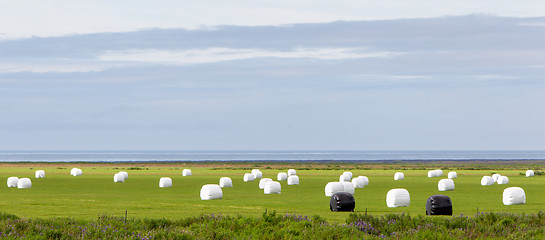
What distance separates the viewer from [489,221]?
1063 inches

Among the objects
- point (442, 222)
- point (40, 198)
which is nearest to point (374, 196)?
point (40, 198)

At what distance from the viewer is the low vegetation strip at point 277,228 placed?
23953 millimetres

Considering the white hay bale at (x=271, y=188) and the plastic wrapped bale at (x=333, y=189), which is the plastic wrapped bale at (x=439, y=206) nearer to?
the plastic wrapped bale at (x=333, y=189)

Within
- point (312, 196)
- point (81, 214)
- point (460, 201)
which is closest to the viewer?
point (81, 214)

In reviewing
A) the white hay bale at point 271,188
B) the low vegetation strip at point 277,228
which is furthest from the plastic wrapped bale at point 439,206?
the white hay bale at point 271,188

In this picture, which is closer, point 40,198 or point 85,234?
point 85,234

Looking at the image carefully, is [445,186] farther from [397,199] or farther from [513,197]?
[397,199]

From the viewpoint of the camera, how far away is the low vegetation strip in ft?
78.6

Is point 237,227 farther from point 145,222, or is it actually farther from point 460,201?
point 460,201

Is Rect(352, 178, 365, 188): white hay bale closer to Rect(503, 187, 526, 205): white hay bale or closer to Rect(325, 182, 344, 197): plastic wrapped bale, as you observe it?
Rect(325, 182, 344, 197): plastic wrapped bale

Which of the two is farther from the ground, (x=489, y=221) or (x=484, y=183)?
(x=484, y=183)

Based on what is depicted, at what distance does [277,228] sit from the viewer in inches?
1003

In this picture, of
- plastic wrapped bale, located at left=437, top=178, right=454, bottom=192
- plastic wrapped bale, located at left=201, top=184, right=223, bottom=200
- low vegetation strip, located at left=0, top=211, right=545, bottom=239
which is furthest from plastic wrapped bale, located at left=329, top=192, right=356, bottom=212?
plastic wrapped bale, located at left=437, top=178, right=454, bottom=192

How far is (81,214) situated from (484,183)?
4986 cm
